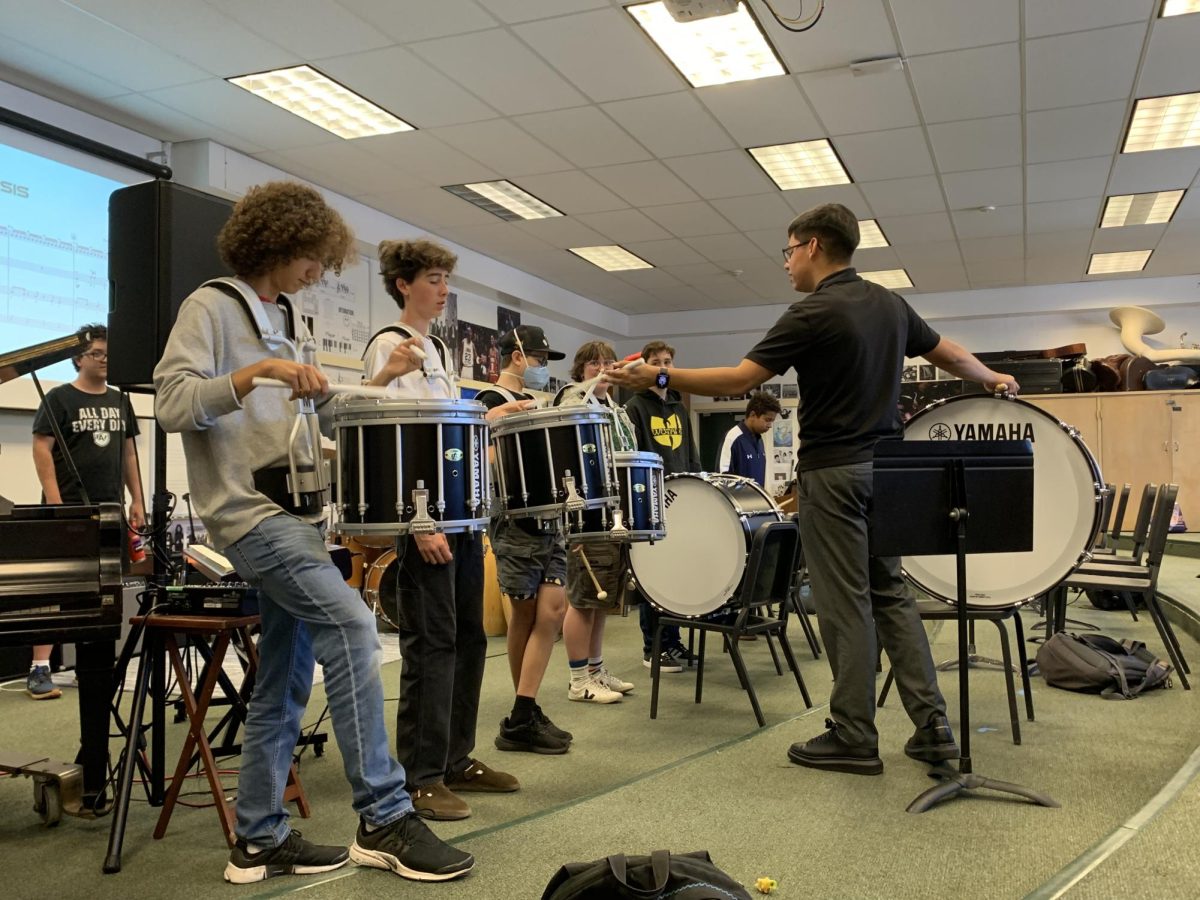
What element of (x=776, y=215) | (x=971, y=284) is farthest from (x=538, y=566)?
(x=971, y=284)

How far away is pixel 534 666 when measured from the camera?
3449 millimetres

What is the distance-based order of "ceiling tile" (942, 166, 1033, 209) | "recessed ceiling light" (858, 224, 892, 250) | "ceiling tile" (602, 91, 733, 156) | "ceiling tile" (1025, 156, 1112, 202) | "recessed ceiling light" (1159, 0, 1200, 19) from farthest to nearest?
"recessed ceiling light" (858, 224, 892, 250) → "ceiling tile" (942, 166, 1033, 209) → "ceiling tile" (1025, 156, 1112, 202) → "ceiling tile" (602, 91, 733, 156) → "recessed ceiling light" (1159, 0, 1200, 19)

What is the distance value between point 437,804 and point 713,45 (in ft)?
15.9

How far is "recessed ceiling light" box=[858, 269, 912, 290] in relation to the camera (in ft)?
38.4

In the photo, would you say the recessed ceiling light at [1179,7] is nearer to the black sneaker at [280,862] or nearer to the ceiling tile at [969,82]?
the ceiling tile at [969,82]

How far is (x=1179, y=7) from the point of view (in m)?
5.23

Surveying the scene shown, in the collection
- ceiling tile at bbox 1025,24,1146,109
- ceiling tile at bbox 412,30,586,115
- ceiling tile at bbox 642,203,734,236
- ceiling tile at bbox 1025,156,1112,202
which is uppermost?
ceiling tile at bbox 412,30,586,115

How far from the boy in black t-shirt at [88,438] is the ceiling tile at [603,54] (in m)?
3.03

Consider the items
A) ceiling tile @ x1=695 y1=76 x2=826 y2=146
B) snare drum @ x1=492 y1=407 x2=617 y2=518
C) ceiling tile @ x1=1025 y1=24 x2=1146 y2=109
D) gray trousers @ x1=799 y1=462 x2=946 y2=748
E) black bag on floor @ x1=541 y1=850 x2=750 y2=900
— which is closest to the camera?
black bag on floor @ x1=541 y1=850 x2=750 y2=900

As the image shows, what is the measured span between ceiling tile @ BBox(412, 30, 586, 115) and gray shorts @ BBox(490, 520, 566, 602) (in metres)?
3.46

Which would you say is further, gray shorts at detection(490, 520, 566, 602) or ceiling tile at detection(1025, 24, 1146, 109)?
ceiling tile at detection(1025, 24, 1146, 109)

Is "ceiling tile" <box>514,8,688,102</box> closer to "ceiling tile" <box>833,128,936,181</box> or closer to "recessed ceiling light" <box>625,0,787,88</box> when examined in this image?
"recessed ceiling light" <box>625,0,787,88</box>

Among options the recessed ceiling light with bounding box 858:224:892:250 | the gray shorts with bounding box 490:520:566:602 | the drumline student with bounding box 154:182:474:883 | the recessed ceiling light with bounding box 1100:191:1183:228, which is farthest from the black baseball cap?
the recessed ceiling light with bounding box 1100:191:1183:228

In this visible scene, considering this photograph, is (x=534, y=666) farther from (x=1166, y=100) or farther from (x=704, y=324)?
(x=704, y=324)
